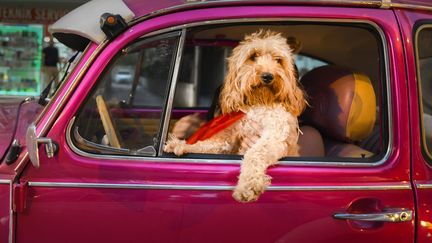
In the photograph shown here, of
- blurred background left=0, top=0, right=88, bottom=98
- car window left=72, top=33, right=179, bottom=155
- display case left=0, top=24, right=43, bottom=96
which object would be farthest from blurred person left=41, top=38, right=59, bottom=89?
car window left=72, top=33, right=179, bottom=155

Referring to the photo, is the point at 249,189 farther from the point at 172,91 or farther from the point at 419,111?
the point at 419,111

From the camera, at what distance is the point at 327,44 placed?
11.2 feet

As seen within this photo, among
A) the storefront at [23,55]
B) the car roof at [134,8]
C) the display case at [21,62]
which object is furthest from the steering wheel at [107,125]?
the display case at [21,62]

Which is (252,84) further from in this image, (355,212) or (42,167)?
(42,167)

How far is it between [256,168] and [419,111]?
742 millimetres

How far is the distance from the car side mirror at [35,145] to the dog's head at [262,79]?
0.80 metres

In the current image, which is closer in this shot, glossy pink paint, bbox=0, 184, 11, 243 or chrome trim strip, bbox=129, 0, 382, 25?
glossy pink paint, bbox=0, 184, 11, 243

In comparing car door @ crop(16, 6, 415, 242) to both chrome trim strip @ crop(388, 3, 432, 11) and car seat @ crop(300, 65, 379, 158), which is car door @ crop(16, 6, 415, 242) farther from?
car seat @ crop(300, 65, 379, 158)

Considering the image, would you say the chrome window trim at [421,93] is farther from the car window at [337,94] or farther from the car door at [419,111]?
the car window at [337,94]

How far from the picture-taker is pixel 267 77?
225cm

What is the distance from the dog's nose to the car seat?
519mm

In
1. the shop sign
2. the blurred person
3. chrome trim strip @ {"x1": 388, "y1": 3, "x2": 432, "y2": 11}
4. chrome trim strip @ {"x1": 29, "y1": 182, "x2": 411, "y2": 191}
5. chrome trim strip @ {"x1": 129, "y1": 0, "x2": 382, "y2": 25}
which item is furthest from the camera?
the blurred person

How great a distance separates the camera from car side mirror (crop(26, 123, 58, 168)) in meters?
1.83

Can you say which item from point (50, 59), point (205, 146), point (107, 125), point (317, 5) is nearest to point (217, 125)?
point (205, 146)
